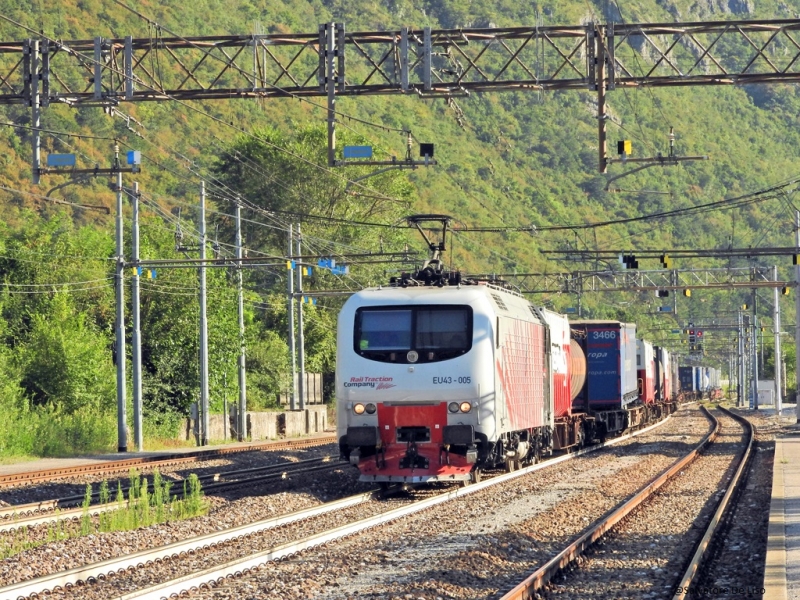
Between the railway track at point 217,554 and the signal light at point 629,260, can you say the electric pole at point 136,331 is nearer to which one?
the signal light at point 629,260

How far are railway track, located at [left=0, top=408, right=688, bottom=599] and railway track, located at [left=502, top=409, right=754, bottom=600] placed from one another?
286 cm

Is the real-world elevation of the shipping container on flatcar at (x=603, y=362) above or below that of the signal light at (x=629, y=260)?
below

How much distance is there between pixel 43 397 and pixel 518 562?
104ft

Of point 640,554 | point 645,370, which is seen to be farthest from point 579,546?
point 645,370

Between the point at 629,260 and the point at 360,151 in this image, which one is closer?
the point at 360,151

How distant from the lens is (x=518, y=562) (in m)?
12.6

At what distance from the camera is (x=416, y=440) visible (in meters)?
19.5

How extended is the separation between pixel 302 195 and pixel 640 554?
200 ft

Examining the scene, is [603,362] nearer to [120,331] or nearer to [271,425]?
[120,331]

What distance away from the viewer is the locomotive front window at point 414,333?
1983cm

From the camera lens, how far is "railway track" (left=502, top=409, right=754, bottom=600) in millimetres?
10945

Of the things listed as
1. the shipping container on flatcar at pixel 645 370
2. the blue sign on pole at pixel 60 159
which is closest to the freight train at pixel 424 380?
the blue sign on pole at pixel 60 159

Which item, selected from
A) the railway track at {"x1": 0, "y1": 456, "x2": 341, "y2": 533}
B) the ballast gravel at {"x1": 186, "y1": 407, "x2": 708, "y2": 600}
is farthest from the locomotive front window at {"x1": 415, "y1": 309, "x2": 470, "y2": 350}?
the railway track at {"x1": 0, "y1": 456, "x2": 341, "y2": 533}

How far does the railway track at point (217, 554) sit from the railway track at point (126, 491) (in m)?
2.42
